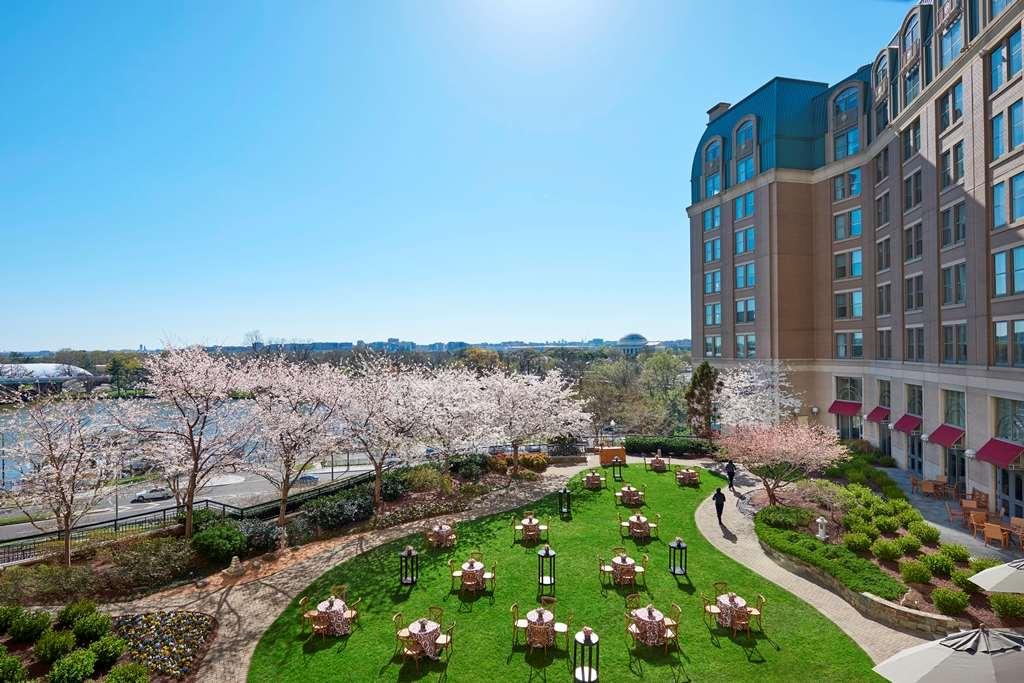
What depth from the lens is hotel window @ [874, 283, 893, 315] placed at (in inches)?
1262

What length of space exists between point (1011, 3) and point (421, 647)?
31.2 metres

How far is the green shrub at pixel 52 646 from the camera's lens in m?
11.2

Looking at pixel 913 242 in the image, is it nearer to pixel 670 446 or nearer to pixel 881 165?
pixel 881 165

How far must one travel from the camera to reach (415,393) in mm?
26344

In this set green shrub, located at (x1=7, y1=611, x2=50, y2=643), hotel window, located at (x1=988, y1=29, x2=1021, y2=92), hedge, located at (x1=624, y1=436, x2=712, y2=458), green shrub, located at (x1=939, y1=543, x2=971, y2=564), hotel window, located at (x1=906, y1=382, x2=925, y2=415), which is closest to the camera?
green shrub, located at (x1=7, y1=611, x2=50, y2=643)

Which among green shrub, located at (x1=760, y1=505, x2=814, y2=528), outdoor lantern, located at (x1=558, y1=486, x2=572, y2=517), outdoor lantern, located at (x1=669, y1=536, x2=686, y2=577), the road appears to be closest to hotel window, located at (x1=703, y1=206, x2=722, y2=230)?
green shrub, located at (x1=760, y1=505, x2=814, y2=528)

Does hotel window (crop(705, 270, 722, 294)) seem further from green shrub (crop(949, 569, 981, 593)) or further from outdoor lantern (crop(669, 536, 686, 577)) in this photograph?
green shrub (crop(949, 569, 981, 593))

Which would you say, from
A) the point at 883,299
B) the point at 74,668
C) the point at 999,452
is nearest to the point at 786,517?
the point at 999,452

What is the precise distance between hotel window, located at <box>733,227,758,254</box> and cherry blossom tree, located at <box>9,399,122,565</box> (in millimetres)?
42828

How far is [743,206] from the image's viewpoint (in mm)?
41969

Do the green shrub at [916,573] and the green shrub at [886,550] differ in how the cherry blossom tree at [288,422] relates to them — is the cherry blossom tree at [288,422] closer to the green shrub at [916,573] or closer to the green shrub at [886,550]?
the green shrub at [886,550]

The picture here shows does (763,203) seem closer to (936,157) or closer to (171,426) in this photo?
(936,157)

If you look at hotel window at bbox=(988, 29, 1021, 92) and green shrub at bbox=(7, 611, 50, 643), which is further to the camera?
hotel window at bbox=(988, 29, 1021, 92)

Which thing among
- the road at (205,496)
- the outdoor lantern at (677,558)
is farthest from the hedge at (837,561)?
the road at (205,496)
